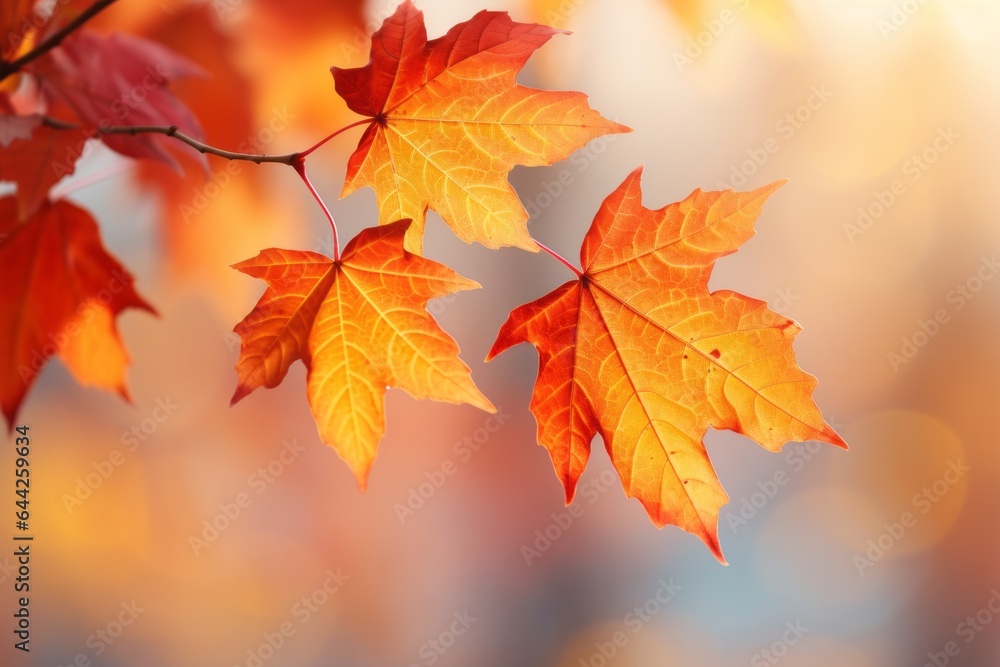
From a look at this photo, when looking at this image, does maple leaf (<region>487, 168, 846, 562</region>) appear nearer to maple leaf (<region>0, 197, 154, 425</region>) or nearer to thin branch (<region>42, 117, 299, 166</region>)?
thin branch (<region>42, 117, 299, 166</region>)

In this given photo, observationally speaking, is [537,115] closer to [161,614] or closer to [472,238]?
[472,238]

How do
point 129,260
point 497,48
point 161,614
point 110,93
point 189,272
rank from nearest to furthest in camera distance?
point 497,48 < point 110,93 < point 189,272 < point 129,260 < point 161,614

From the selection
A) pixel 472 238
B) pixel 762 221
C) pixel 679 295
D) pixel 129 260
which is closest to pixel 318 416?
pixel 472 238

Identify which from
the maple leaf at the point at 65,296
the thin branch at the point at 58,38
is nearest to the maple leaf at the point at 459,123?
the thin branch at the point at 58,38

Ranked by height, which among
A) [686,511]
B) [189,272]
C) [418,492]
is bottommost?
[418,492]

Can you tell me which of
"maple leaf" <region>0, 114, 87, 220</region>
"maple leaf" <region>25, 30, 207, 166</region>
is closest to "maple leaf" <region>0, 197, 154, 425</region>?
"maple leaf" <region>25, 30, 207, 166</region>

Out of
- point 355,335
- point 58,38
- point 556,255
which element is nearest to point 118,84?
point 58,38
